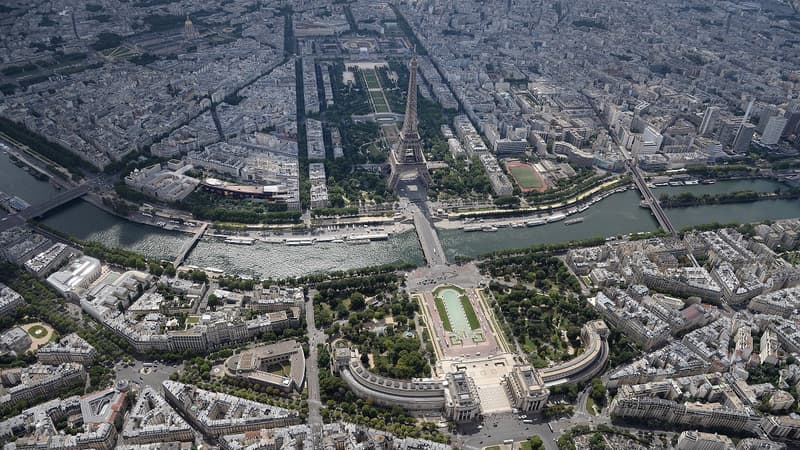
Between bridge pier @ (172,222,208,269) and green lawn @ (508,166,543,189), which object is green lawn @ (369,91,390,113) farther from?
bridge pier @ (172,222,208,269)

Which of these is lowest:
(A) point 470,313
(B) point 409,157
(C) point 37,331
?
(C) point 37,331

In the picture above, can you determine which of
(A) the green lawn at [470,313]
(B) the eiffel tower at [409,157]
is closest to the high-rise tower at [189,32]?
(B) the eiffel tower at [409,157]

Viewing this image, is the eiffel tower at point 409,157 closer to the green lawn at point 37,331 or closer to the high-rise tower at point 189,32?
the green lawn at point 37,331

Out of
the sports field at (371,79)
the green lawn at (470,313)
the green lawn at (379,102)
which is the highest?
the sports field at (371,79)

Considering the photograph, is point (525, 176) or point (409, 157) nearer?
point (409, 157)

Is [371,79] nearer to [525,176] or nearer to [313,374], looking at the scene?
[525,176]

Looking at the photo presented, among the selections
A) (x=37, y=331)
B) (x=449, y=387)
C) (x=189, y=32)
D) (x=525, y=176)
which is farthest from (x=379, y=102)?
(x=37, y=331)

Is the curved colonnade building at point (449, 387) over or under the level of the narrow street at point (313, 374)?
over

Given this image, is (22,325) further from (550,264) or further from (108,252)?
(550,264)
